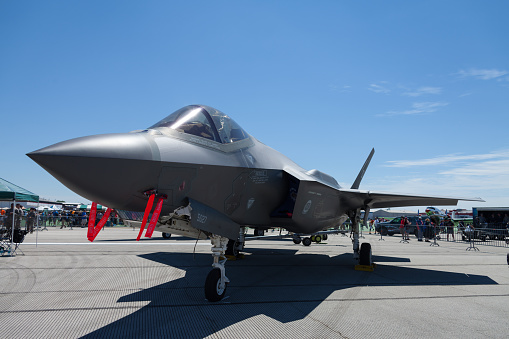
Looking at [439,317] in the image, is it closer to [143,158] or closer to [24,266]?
[143,158]

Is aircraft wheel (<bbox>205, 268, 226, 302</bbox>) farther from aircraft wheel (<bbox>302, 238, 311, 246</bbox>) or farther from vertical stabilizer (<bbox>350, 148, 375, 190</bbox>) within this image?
aircraft wheel (<bbox>302, 238, 311, 246</bbox>)

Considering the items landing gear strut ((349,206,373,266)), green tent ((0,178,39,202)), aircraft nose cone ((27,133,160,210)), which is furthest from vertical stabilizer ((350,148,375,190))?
green tent ((0,178,39,202))

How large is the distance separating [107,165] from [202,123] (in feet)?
5.86

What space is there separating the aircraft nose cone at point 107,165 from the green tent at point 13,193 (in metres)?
8.54

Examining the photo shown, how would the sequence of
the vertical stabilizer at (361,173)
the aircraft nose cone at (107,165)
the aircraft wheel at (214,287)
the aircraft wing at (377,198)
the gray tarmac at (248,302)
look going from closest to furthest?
the aircraft nose cone at (107,165) → the gray tarmac at (248,302) → the aircraft wheel at (214,287) → the aircraft wing at (377,198) → the vertical stabilizer at (361,173)

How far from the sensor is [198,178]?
443 centimetres

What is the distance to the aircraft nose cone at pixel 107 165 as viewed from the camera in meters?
3.28

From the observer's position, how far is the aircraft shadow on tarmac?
12.9ft

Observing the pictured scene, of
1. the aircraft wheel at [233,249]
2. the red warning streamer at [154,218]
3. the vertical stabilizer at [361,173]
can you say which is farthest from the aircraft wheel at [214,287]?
the vertical stabilizer at [361,173]

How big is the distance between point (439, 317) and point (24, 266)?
878 cm

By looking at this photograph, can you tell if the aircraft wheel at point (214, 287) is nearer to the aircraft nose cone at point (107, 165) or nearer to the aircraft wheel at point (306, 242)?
the aircraft nose cone at point (107, 165)

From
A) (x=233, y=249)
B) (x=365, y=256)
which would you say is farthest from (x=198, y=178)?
(x=233, y=249)

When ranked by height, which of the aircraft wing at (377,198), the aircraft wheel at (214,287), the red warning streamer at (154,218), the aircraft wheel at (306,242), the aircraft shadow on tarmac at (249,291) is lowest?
the aircraft wheel at (306,242)

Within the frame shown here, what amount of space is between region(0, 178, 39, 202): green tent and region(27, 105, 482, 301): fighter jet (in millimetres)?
7908
